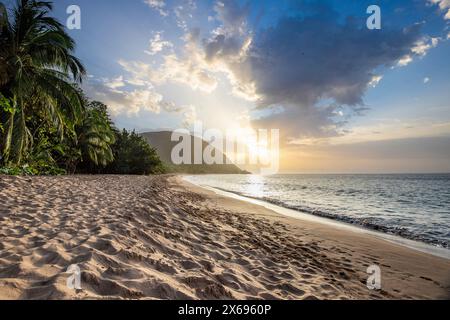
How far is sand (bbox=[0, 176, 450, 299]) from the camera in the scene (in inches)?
91.4

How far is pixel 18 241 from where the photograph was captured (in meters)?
3.18

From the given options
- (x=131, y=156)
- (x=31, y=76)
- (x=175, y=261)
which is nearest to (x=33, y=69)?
(x=31, y=76)

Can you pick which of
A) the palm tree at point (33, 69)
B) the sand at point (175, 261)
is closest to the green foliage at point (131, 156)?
the palm tree at point (33, 69)

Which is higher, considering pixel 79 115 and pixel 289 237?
pixel 79 115

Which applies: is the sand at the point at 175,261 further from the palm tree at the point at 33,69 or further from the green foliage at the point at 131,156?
the green foliage at the point at 131,156

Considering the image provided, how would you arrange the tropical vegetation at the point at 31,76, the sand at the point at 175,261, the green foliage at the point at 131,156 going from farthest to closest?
1. the green foliage at the point at 131,156
2. the tropical vegetation at the point at 31,76
3. the sand at the point at 175,261

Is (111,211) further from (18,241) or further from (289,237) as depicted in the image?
(289,237)

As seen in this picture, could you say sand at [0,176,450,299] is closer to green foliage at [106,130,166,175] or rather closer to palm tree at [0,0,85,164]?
palm tree at [0,0,85,164]

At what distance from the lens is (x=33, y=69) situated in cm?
1159

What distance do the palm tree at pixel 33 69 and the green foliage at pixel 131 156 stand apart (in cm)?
3133

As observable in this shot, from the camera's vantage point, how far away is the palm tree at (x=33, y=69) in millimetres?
10867

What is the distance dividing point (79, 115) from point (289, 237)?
1227cm
